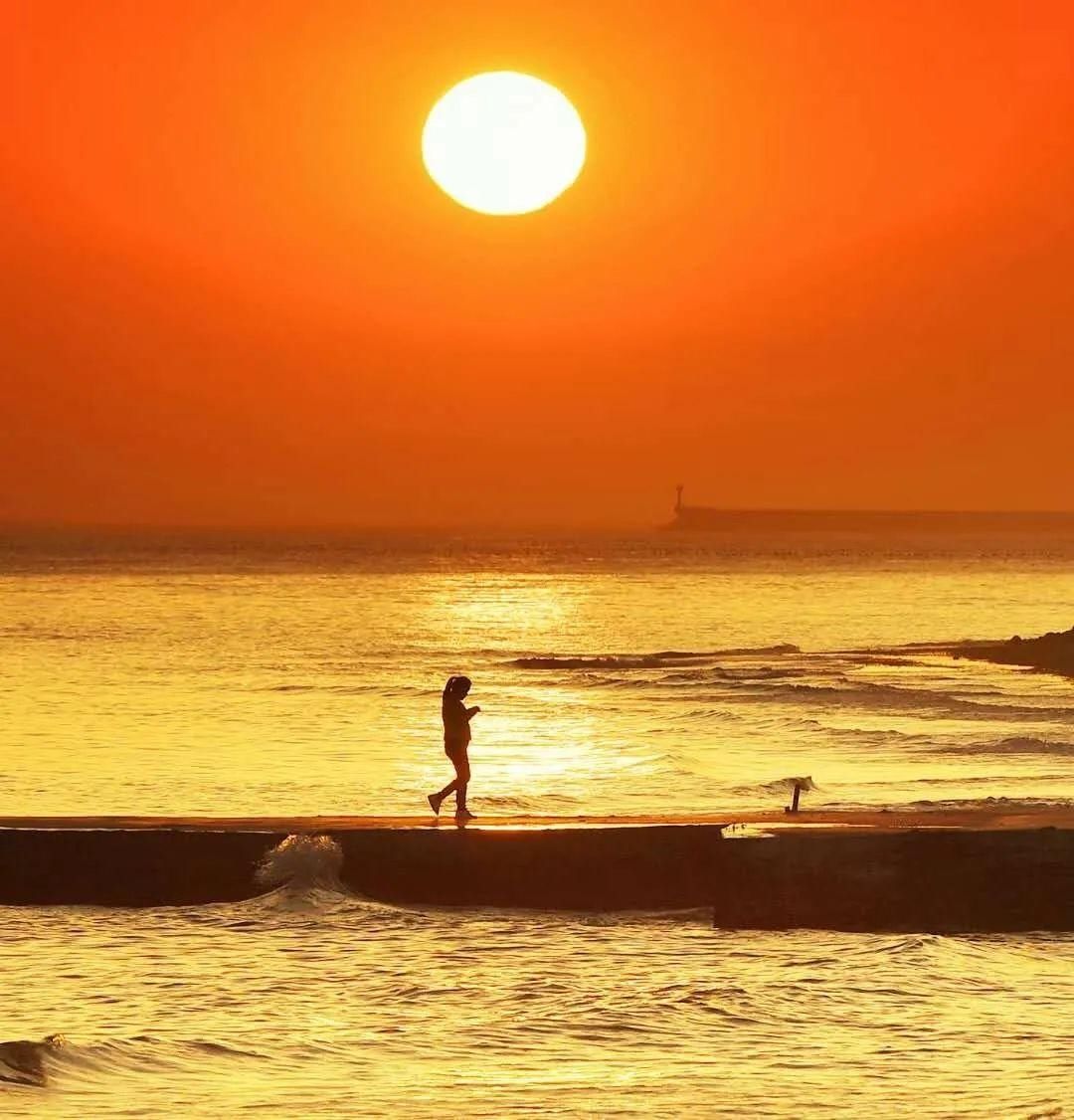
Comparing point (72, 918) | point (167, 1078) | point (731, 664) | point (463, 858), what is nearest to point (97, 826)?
point (72, 918)

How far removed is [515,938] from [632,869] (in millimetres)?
1477

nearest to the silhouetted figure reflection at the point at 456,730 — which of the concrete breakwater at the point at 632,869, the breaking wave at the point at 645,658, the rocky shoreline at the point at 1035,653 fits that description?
the concrete breakwater at the point at 632,869

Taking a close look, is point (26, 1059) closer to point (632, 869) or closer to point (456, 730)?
point (632, 869)

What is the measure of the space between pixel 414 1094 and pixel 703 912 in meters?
5.45

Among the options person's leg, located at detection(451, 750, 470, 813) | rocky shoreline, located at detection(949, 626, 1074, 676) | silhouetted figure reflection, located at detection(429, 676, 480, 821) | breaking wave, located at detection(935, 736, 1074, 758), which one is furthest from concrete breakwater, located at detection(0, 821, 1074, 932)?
rocky shoreline, located at detection(949, 626, 1074, 676)

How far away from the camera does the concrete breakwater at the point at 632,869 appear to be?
15828 mm

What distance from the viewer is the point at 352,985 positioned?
46.0 ft

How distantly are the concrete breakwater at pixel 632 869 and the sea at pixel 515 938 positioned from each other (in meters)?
0.24

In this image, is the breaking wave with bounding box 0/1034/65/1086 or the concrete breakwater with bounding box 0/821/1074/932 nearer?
the breaking wave with bounding box 0/1034/65/1086

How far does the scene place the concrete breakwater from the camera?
1583cm

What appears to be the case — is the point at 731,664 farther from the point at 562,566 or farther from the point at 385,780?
the point at 562,566

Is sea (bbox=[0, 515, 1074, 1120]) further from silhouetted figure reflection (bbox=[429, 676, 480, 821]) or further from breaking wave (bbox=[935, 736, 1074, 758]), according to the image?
silhouetted figure reflection (bbox=[429, 676, 480, 821])

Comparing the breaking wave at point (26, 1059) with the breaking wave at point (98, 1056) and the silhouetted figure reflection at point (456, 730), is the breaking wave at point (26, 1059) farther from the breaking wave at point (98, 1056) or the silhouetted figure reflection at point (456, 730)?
the silhouetted figure reflection at point (456, 730)

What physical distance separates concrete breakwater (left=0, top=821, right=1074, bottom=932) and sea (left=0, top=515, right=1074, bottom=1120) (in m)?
0.24
